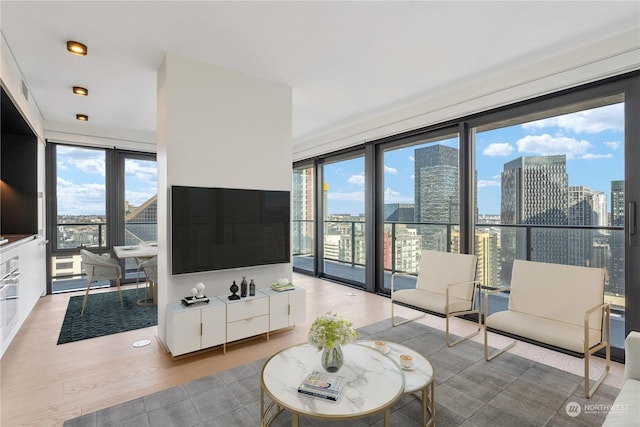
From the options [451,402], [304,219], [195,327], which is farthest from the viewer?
[304,219]

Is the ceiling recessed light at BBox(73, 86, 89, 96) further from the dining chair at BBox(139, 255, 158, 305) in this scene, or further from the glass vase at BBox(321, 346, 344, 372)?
the glass vase at BBox(321, 346, 344, 372)

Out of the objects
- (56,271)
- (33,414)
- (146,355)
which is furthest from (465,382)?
(56,271)

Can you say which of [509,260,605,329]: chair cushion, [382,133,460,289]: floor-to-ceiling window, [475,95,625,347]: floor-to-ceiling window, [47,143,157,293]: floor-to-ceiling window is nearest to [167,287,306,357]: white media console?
[382,133,460,289]: floor-to-ceiling window

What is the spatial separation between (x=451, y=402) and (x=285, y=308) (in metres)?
1.81

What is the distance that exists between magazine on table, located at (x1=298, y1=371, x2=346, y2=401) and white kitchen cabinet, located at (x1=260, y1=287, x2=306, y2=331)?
5.10 feet

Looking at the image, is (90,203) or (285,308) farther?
(90,203)

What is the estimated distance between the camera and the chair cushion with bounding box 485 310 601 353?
7.63 feet

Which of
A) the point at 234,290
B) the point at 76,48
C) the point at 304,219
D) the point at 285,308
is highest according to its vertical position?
the point at 76,48

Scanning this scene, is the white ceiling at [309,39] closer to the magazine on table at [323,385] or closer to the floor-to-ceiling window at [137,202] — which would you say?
the floor-to-ceiling window at [137,202]

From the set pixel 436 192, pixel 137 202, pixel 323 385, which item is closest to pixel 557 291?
pixel 436 192

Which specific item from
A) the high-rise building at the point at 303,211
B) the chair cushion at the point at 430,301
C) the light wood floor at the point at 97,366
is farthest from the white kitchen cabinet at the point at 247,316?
the high-rise building at the point at 303,211

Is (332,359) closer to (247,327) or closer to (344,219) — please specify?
(247,327)

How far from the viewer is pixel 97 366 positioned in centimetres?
275

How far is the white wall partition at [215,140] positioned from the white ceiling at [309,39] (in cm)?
20
